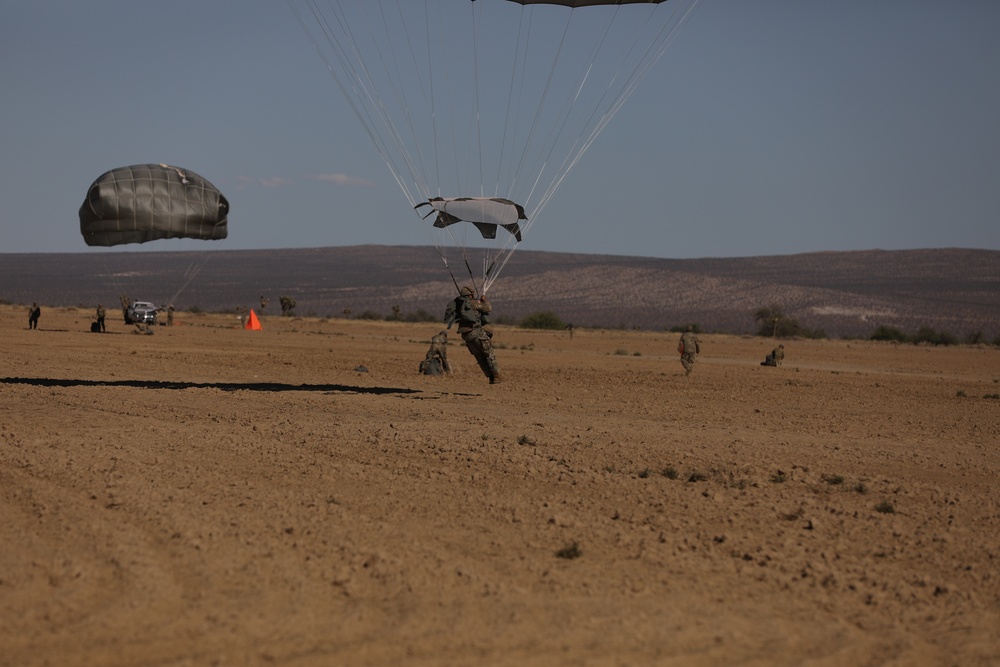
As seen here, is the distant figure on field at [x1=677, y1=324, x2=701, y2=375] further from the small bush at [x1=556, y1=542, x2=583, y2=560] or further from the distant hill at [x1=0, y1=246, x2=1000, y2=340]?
the distant hill at [x1=0, y1=246, x2=1000, y2=340]

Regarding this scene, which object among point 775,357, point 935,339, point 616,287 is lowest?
point 775,357

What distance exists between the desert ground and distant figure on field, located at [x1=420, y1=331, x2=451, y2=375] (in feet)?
19.2

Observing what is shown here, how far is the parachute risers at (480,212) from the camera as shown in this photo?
A: 18.0 metres

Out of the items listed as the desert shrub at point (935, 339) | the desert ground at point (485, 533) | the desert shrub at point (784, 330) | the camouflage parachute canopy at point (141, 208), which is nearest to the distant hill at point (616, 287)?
the desert shrub at point (784, 330)

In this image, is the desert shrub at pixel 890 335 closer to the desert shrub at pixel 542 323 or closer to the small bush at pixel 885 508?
the desert shrub at pixel 542 323

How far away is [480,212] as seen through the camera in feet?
59.5

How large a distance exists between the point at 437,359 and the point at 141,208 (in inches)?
289

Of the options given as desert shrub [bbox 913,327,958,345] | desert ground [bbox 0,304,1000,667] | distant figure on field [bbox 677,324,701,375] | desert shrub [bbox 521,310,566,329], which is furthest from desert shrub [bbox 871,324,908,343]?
desert ground [bbox 0,304,1000,667]

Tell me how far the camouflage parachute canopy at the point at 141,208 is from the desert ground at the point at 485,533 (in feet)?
11.8

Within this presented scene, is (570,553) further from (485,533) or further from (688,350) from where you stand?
(688,350)

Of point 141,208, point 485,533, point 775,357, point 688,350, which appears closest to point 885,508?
point 485,533

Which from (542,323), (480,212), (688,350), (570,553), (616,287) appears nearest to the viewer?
(570,553)

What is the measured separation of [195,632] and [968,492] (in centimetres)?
753

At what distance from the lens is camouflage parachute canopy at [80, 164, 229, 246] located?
20.1m
